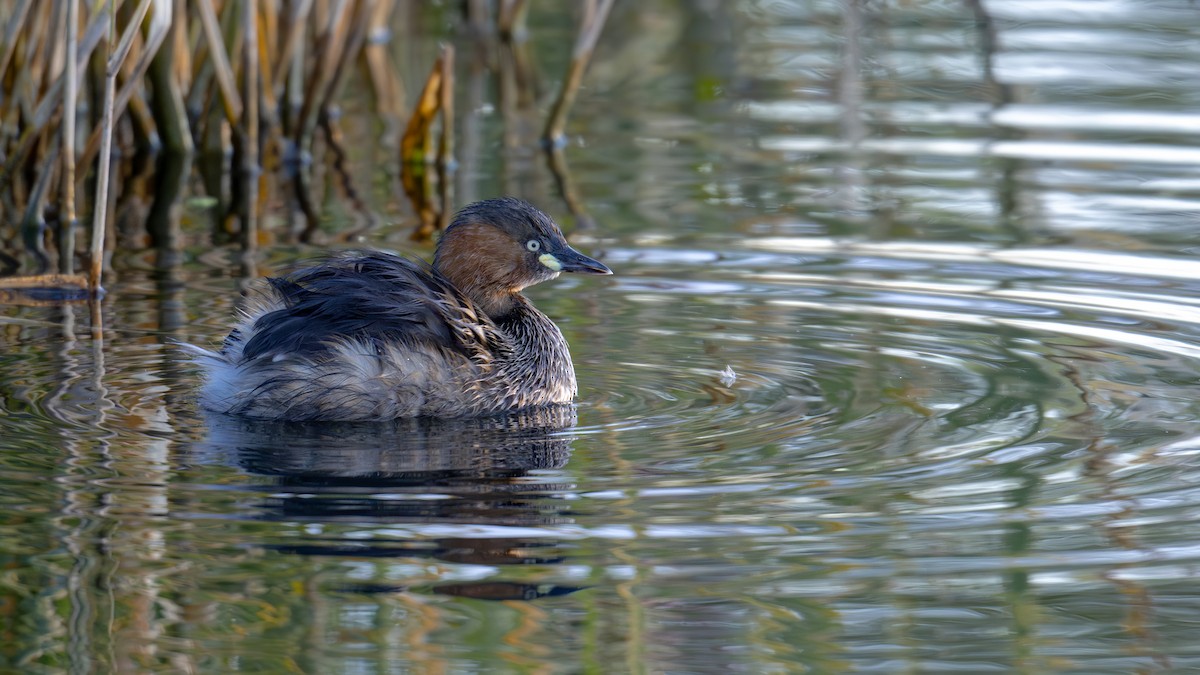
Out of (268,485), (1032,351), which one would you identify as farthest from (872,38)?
(268,485)

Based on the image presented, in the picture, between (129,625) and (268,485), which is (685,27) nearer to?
(268,485)

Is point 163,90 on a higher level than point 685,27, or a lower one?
lower

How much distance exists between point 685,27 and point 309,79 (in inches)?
223

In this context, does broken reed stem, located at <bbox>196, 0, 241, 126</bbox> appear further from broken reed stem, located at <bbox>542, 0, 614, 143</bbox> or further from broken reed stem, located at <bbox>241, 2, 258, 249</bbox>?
broken reed stem, located at <bbox>542, 0, 614, 143</bbox>

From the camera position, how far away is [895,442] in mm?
5668

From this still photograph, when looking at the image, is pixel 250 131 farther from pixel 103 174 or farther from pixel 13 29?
pixel 103 174

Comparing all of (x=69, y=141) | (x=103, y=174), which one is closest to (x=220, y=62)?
(x=69, y=141)

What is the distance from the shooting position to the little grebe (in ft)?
19.5

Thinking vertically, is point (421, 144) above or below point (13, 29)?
below

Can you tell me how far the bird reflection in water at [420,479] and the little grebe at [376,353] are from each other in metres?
0.07

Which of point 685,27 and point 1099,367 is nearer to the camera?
point 1099,367

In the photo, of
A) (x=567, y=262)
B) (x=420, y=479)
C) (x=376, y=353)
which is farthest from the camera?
(x=567, y=262)

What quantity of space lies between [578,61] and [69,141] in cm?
344

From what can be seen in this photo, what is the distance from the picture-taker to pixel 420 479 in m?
5.30
